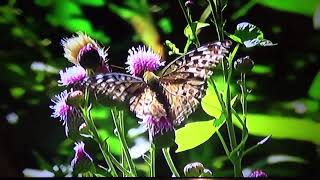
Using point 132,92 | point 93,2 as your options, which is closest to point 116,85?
point 132,92

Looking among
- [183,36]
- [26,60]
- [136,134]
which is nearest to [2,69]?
[26,60]

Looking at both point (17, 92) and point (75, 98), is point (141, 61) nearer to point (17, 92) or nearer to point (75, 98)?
point (75, 98)

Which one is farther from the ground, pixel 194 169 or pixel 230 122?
pixel 230 122

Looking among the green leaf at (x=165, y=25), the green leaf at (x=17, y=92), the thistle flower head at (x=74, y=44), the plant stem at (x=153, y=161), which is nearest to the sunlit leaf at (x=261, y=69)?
the green leaf at (x=165, y=25)

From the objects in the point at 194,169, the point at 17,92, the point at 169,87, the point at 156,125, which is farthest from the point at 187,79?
the point at 17,92

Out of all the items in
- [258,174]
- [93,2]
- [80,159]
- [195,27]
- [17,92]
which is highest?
[93,2]

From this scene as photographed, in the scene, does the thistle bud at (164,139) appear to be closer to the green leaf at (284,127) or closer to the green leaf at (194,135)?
the green leaf at (194,135)
